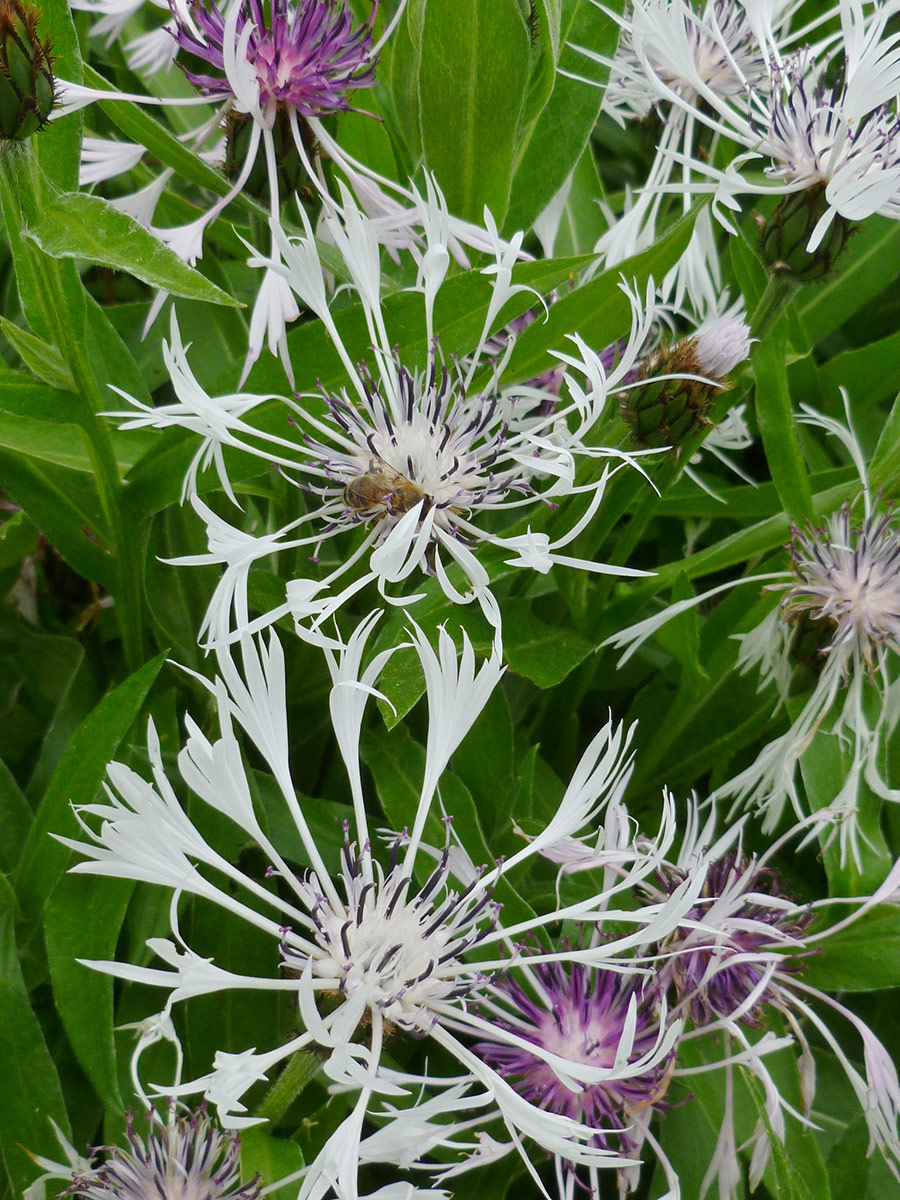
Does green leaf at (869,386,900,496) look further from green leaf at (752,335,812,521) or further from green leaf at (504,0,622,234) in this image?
green leaf at (504,0,622,234)

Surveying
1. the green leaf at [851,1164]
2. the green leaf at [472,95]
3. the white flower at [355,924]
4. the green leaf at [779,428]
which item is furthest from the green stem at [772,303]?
the green leaf at [851,1164]

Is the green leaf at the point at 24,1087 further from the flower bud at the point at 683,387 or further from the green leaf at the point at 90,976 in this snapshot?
the flower bud at the point at 683,387

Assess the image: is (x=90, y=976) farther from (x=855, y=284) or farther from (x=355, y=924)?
(x=855, y=284)

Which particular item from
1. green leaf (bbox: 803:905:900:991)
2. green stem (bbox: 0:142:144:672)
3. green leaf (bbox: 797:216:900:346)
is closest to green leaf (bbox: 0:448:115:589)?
green stem (bbox: 0:142:144:672)

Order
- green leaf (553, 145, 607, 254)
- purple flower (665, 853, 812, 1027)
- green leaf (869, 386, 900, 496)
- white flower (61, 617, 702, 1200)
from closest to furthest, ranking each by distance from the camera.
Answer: white flower (61, 617, 702, 1200) → purple flower (665, 853, 812, 1027) → green leaf (869, 386, 900, 496) → green leaf (553, 145, 607, 254)

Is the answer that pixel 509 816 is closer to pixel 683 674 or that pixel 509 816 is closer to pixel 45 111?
pixel 683 674

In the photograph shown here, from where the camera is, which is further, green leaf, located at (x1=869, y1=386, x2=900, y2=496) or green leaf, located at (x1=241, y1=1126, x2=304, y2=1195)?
green leaf, located at (x1=869, y1=386, x2=900, y2=496)
